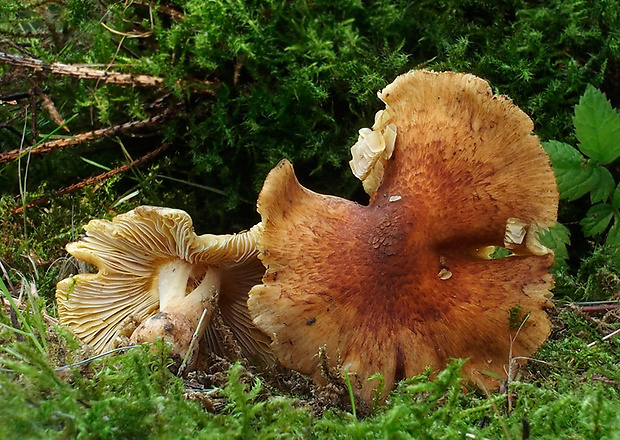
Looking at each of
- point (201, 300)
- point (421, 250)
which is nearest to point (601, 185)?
point (421, 250)

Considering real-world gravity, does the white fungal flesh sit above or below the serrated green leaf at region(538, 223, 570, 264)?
above

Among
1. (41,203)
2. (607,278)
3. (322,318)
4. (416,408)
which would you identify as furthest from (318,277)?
(41,203)

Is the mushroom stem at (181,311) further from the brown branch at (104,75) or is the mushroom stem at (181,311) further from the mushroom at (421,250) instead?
the brown branch at (104,75)

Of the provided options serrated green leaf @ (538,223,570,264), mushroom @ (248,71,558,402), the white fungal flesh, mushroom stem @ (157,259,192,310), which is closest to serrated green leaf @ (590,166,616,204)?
serrated green leaf @ (538,223,570,264)

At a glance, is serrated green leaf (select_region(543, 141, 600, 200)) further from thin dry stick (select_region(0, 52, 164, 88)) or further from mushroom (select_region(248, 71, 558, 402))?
thin dry stick (select_region(0, 52, 164, 88))

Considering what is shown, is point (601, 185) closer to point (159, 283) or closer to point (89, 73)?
point (159, 283)

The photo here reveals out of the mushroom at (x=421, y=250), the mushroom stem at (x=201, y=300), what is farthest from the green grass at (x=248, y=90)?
the mushroom stem at (x=201, y=300)

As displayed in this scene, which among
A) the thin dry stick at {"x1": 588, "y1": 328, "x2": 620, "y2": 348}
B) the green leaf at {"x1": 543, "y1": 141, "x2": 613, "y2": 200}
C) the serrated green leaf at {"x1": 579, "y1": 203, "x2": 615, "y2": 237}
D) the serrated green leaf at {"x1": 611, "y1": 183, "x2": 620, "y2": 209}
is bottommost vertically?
the thin dry stick at {"x1": 588, "y1": 328, "x2": 620, "y2": 348}

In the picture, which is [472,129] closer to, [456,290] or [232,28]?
[456,290]
